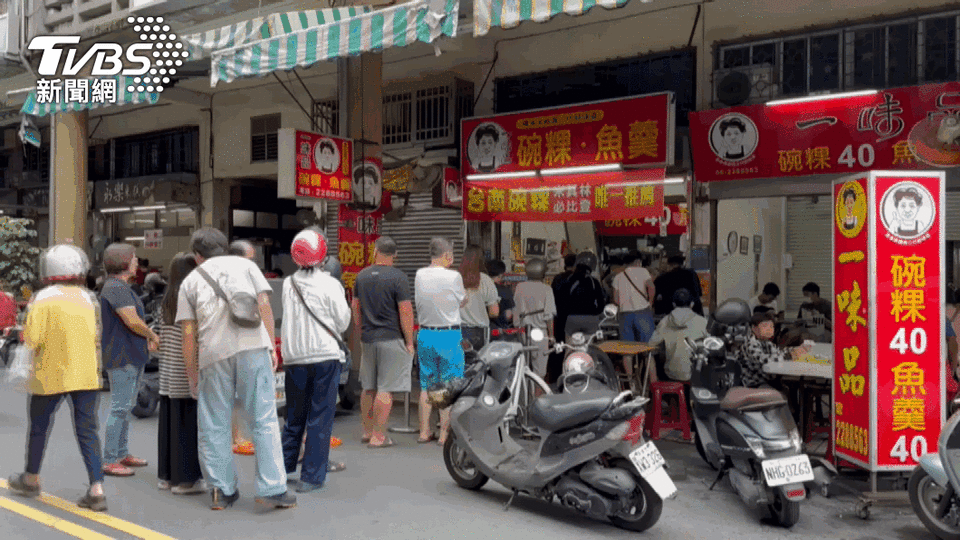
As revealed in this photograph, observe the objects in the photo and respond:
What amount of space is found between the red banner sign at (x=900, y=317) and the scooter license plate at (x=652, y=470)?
1613mm

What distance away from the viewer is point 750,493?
4996mm

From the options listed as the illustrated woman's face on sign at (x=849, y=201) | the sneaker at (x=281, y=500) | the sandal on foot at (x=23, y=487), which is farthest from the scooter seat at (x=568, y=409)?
the sandal on foot at (x=23, y=487)

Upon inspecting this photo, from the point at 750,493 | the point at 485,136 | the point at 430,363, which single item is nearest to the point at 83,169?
the point at 485,136

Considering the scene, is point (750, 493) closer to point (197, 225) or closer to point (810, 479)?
point (810, 479)

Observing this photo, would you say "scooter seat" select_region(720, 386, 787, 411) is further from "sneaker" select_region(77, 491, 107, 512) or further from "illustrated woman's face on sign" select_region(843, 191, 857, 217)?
"sneaker" select_region(77, 491, 107, 512)

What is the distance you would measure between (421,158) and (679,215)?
429 cm

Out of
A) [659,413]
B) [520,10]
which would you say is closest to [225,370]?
[520,10]

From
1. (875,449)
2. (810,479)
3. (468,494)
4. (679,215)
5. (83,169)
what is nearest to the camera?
(810,479)

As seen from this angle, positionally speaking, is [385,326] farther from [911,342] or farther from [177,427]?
[911,342]

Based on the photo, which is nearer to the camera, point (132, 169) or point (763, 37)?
point (763, 37)

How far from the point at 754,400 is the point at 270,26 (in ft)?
22.9

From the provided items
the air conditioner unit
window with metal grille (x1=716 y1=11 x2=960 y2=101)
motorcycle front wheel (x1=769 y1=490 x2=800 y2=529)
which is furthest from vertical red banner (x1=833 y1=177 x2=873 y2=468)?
the air conditioner unit

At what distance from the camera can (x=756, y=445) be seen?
5.00 meters

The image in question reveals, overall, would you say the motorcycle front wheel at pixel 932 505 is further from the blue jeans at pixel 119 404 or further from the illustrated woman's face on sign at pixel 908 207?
the blue jeans at pixel 119 404
